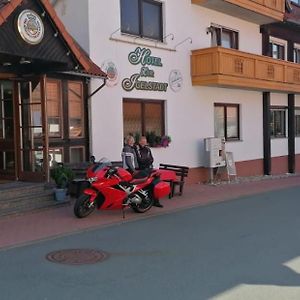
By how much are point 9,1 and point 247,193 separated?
334 inches

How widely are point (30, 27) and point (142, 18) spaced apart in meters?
5.96

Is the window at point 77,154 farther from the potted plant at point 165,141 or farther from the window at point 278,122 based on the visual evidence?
the window at point 278,122

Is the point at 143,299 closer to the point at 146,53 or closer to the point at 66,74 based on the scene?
the point at 66,74

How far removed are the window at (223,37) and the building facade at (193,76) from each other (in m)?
0.04

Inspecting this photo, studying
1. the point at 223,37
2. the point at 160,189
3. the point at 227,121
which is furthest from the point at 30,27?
the point at 227,121

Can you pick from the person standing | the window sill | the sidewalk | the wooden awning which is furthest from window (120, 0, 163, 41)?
the sidewalk

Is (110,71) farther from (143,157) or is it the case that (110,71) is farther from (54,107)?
(143,157)

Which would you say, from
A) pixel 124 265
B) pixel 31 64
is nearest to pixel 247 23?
pixel 31 64

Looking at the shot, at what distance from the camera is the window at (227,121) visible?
18375 millimetres

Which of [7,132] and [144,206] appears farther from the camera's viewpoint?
[7,132]

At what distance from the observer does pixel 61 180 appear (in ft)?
36.5

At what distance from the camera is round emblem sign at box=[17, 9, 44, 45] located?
376 inches

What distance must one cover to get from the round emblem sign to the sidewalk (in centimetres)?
354

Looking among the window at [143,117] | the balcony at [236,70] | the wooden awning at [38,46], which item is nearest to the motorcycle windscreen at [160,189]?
the wooden awning at [38,46]
